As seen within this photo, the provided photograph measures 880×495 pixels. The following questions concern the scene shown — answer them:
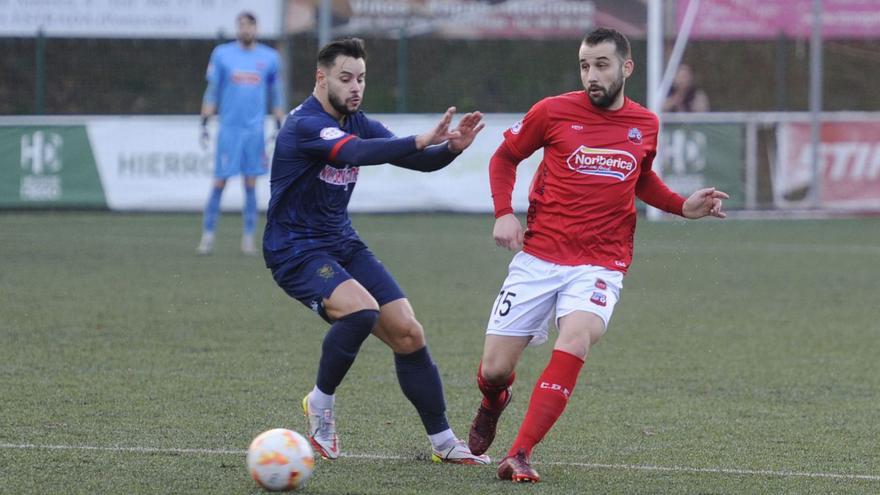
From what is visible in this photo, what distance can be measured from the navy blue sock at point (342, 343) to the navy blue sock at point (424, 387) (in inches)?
9.0

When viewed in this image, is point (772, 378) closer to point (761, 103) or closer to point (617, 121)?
point (617, 121)

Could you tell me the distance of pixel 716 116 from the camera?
1859 centimetres

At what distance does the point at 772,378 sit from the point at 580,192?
2.58 meters

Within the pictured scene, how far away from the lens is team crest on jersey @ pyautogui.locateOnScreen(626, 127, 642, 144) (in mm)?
5406

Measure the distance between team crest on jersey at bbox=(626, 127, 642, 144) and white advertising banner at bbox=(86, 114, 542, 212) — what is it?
12.4 metres

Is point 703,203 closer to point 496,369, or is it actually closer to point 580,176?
point 580,176

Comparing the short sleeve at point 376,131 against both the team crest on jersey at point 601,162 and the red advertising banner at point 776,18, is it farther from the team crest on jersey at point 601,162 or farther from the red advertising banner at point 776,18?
the red advertising banner at point 776,18

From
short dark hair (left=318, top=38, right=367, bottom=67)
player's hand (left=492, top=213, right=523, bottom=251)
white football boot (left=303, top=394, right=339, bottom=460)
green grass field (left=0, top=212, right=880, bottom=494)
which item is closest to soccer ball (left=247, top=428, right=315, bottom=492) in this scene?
green grass field (left=0, top=212, right=880, bottom=494)

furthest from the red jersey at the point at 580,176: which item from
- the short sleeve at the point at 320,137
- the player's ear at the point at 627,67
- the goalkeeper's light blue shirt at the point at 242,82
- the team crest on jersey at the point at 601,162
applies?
the goalkeeper's light blue shirt at the point at 242,82

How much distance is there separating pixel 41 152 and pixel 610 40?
1390 cm

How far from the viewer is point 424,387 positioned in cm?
554

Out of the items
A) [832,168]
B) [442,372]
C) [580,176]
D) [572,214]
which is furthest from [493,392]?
[832,168]

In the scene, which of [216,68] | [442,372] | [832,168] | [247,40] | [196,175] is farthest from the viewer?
[832,168]

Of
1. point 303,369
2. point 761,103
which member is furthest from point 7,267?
point 761,103
